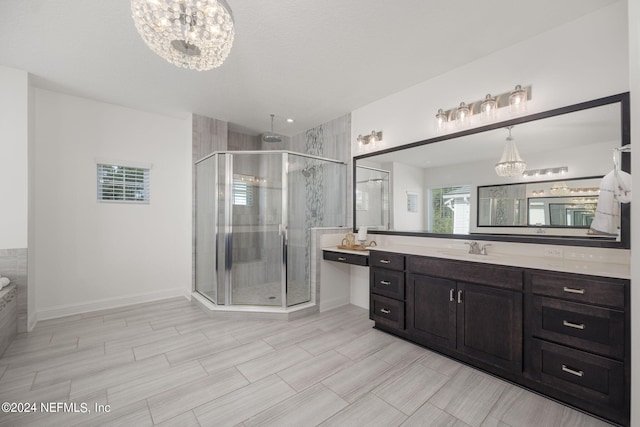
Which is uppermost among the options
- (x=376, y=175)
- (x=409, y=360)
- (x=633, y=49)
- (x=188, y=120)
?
(x=188, y=120)

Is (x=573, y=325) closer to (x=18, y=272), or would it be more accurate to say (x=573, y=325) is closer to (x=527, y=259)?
(x=527, y=259)

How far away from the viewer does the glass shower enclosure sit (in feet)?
10.9

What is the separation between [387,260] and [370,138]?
1.64 metres

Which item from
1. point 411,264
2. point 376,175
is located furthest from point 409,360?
point 376,175

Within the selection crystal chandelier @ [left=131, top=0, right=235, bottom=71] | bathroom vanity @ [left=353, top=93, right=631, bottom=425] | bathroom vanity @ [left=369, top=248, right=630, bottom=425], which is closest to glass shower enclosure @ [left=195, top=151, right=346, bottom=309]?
bathroom vanity @ [left=353, top=93, right=631, bottom=425]

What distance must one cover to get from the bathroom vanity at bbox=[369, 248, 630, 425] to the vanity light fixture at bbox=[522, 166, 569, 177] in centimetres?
72

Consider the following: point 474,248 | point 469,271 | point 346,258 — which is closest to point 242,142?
point 346,258

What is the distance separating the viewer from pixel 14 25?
2.08m

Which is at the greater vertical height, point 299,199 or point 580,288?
point 299,199

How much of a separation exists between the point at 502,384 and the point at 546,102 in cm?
223

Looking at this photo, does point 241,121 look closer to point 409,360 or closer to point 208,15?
point 208,15

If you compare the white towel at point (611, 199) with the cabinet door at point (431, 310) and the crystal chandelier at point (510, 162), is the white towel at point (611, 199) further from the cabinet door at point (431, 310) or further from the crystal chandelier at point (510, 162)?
the cabinet door at point (431, 310)

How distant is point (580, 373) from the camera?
5.43ft

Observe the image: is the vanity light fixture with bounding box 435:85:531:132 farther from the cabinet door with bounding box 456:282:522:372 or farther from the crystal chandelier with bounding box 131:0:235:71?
the crystal chandelier with bounding box 131:0:235:71
